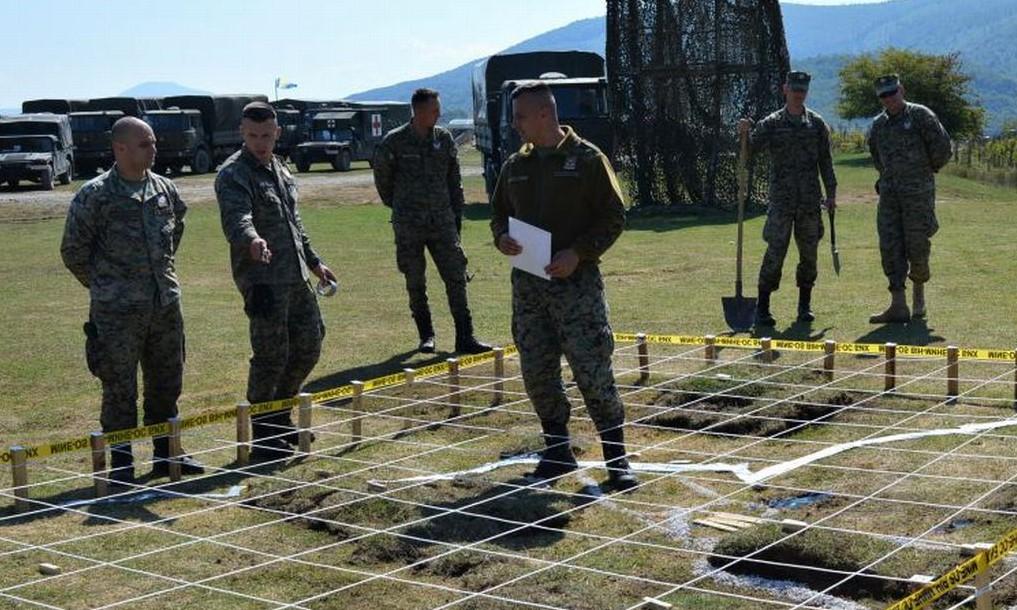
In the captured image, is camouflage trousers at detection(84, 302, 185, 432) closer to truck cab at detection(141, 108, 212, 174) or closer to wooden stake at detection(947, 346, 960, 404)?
wooden stake at detection(947, 346, 960, 404)

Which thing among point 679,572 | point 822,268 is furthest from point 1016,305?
point 679,572

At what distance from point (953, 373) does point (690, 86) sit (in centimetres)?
1519

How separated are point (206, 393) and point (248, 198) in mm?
2420

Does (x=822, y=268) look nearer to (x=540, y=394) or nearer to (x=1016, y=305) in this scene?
(x=1016, y=305)

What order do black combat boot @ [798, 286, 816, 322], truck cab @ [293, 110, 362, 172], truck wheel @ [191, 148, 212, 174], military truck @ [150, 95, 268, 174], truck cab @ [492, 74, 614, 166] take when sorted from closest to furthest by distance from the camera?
black combat boot @ [798, 286, 816, 322] → truck cab @ [492, 74, 614, 166] → military truck @ [150, 95, 268, 174] → truck wheel @ [191, 148, 212, 174] → truck cab @ [293, 110, 362, 172]

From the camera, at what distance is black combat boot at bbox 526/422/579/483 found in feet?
22.5

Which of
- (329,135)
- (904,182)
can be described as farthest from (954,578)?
(329,135)

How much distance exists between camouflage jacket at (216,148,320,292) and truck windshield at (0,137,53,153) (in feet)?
99.1

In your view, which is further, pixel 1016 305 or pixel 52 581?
pixel 1016 305

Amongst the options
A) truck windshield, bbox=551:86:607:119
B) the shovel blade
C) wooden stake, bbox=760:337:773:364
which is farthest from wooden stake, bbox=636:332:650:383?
truck windshield, bbox=551:86:607:119

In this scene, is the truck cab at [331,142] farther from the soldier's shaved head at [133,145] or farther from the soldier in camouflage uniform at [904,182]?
the soldier's shaved head at [133,145]

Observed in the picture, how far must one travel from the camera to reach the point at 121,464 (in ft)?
23.3

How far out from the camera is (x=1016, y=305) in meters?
11.6

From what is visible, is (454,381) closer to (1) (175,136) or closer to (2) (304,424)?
(2) (304,424)
